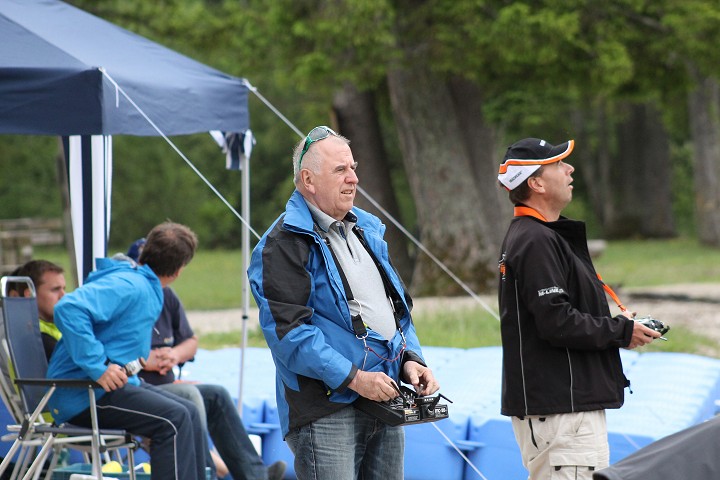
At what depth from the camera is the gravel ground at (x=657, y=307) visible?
39.7ft

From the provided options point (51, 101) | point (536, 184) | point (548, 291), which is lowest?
point (548, 291)

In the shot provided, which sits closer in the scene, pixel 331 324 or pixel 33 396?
pixel 331 324

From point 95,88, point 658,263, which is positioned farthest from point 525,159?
point 658,263

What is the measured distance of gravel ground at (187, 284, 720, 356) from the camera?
1210 centimetres

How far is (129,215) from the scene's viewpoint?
37.8 metres

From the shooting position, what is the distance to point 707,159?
84.8ft

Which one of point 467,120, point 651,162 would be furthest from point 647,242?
point 467,120

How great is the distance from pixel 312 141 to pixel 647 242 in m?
27.4

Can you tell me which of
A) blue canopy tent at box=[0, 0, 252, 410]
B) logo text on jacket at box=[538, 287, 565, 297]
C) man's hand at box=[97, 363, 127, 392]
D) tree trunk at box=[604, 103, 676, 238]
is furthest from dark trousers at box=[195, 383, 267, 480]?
tree trunk at box=[604, 103, 676, 238]

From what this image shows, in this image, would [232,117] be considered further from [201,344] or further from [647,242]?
[647,242]

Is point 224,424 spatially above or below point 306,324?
below

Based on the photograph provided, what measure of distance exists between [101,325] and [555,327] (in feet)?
6.65

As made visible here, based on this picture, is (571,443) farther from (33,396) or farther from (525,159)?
(33,396)

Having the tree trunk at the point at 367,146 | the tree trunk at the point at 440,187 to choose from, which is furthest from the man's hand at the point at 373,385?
the tree trunk at the point at 367,146
